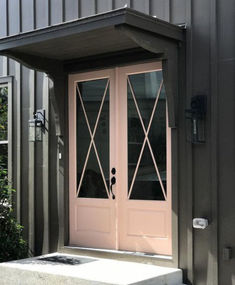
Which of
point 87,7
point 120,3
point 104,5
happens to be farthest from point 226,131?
point 87,7

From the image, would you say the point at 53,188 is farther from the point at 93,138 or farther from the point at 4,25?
the point at 4,25

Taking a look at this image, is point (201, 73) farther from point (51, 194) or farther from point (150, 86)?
point (51, 194)

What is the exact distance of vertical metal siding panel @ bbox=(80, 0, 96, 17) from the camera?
616cm

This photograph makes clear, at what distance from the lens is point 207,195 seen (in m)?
5.19

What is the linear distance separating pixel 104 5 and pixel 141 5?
0.52m

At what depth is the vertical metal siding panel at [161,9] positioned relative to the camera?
554cm

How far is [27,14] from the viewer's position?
6914 mm

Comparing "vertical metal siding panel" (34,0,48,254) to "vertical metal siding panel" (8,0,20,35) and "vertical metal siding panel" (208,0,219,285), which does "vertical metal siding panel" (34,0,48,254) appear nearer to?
"vertical metal siding panel" (8,0,20,35)

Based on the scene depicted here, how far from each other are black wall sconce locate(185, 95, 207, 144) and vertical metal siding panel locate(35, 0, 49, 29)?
2.52 meters

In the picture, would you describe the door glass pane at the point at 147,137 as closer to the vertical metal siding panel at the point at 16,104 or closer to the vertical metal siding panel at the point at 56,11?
the vertical metal siding panel at the point at 56,11

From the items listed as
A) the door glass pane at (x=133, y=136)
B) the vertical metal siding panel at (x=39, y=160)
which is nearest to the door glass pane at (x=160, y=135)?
the door glass pane at (x=133, y=136)

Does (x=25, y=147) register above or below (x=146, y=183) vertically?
above

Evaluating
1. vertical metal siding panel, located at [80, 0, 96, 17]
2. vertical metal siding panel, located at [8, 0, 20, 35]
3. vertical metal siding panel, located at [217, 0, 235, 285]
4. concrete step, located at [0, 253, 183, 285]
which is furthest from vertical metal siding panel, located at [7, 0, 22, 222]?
vertical metal siding panel, located at [217, 0, 235, 285]

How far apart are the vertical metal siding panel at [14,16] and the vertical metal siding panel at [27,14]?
105 millimetres
